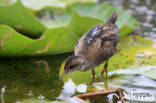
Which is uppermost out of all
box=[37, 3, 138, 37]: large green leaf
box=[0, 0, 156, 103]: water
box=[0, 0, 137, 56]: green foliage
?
box=[37, 3, 138, 37]: large green leaf

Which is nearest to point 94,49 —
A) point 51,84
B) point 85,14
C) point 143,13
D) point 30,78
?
point 51,84

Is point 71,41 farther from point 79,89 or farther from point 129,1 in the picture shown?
point 129,1

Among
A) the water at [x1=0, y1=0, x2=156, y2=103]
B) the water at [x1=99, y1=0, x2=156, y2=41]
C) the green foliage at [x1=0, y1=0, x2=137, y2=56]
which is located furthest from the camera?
the water at [x1=99, y1=0, x2=156, y2=41]

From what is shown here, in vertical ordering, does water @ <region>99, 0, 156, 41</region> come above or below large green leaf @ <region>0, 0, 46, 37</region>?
above

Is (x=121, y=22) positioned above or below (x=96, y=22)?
above

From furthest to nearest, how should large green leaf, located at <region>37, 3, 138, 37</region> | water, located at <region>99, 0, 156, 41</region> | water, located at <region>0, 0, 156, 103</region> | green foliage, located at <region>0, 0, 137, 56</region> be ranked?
water, located at <region>99, 0, 156, 41</region>, large green leaf, located at <region>37, 3, 138, 37</region>, green foliage, located at <region>0, 0, 137, 56</region>, water, located at <region>0, 0, 156, 103</region>

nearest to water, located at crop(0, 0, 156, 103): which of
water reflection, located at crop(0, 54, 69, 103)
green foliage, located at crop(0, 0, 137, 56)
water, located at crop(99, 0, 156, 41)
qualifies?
water reflection, located at crop(0, 54, 69, 103)

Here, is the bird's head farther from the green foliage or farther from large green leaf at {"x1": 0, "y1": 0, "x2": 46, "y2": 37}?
large green leaf at {"x1": 0, "y1": 0, "x2": 46, "y2": 37}

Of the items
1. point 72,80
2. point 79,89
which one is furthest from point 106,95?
point 72,80
